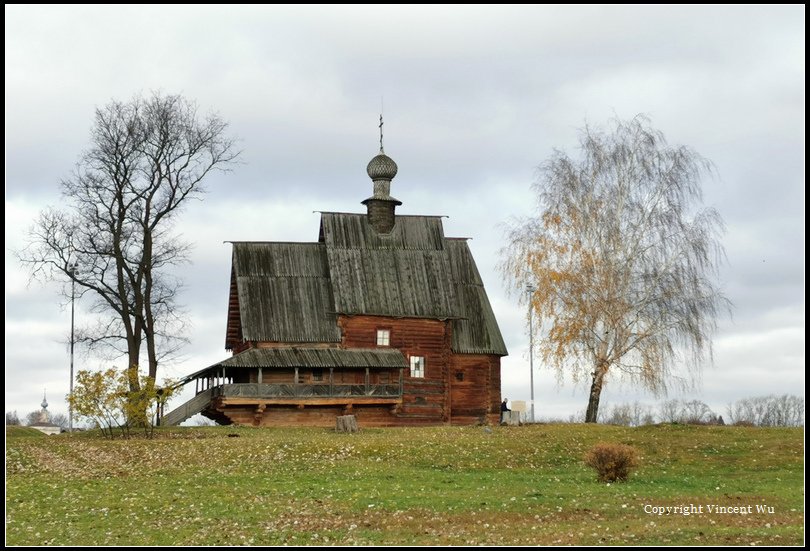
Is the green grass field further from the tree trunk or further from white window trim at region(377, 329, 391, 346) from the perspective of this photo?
white window trim at region(377, 329, 391, 346)

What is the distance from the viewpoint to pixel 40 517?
26.9 metres

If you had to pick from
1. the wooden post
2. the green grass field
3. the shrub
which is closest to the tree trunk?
the green grass field

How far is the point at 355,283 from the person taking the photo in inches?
2280

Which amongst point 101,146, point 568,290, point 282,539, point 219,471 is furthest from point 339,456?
point 101,146

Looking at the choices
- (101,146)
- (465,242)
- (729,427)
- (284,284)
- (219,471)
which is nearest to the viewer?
(219,471)

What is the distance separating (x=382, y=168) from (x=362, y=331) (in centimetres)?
973

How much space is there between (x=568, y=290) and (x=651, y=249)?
468cm

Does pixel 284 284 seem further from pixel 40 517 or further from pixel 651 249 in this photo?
pixel 40 517

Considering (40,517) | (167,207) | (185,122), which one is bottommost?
(40,517)

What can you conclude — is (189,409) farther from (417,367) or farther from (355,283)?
(417,367)

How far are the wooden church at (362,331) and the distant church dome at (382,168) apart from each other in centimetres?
7

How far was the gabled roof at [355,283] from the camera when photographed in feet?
186

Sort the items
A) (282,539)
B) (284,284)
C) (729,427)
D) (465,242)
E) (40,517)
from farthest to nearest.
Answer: (465,242), (284,284), (729,427), (40,517), (282,539)

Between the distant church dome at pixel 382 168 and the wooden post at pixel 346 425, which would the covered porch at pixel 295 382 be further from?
the distant church dome at pixel 382 168
